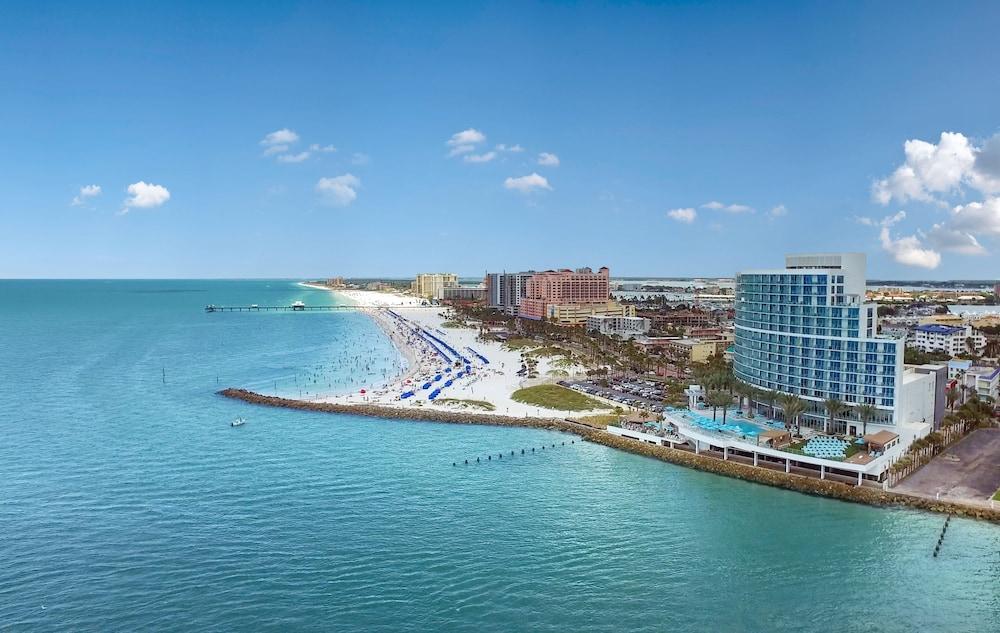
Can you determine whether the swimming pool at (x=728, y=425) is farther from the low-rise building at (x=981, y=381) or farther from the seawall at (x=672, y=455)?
the low-rise building at (x=981, y=381)

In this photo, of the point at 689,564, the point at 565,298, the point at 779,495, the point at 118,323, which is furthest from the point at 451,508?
the point at 118,323

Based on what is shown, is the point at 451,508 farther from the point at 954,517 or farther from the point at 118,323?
the point at 118,323

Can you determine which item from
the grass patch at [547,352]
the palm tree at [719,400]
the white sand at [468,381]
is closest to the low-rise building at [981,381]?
the palm tree at [719,400]

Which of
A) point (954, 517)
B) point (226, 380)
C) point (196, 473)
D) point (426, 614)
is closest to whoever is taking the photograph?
point (426, 614)

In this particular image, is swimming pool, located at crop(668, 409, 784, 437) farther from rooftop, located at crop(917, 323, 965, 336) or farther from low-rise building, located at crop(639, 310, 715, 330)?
low-rise building, located at crop(639, 310, 715, 330)

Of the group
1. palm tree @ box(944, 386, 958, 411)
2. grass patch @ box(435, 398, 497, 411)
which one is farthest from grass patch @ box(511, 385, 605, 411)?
palm tree @ box(944, 386, 958, 411)

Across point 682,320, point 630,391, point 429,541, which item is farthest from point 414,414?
point 682,320

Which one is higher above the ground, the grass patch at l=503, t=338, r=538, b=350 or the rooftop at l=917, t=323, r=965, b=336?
the rooftop at l=917, t=323, r=965, b=336
